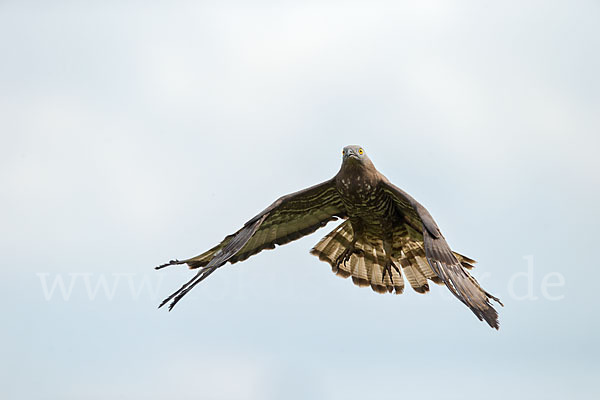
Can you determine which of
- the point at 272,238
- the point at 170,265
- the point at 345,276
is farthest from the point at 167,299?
the point at 345,276

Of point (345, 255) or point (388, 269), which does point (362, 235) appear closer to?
point (345, 255)

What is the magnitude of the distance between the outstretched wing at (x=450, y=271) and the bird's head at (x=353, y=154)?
670 mm

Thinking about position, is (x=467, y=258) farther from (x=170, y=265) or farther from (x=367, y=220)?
(x=170, y=265)

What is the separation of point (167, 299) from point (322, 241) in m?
4.09

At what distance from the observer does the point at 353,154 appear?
11.8 metres

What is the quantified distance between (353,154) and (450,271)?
87.8 inches

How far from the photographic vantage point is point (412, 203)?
11461 mm

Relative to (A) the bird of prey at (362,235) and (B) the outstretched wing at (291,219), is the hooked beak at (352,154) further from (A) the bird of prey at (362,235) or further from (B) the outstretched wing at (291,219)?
(B) the outstretched wing at (291,219)

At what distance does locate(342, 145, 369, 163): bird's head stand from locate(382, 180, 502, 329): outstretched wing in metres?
0.67

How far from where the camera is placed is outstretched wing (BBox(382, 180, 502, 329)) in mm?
10156

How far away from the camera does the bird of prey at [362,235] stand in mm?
10945

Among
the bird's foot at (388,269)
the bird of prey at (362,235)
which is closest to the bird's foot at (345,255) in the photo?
the bird of prey at (362,235)

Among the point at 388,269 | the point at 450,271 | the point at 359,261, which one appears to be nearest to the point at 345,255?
the point at 359,261

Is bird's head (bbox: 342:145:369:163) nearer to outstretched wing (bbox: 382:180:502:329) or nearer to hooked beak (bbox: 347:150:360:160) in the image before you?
hooked beak (bbox: 347:150:360:160)
